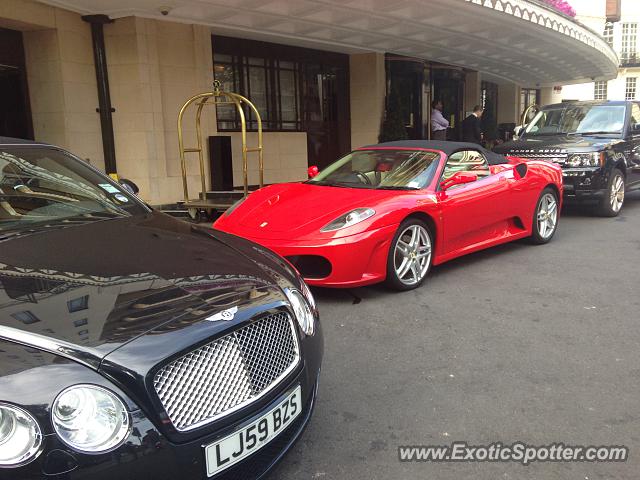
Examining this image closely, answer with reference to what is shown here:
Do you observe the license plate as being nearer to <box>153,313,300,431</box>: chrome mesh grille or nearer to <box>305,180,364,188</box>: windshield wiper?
<box>153,313,300,431</box>: chrome mesh grille

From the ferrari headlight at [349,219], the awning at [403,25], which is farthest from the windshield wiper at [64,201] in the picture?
the awning at [403,25]

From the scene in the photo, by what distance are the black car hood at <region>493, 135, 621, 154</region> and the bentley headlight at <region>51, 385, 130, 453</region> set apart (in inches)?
317

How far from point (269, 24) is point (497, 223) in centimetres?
673

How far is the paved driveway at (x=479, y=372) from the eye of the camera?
2.48 m

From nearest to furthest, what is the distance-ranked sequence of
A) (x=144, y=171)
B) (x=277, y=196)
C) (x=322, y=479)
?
(x=322, y=479) → (x=277, y=196) → (x=144, y=171)

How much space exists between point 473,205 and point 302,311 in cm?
343

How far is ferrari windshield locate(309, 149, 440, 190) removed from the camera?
5.15 m

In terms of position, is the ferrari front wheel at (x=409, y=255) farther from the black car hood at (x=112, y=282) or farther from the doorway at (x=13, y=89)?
the doorway at (x=13, y=89)

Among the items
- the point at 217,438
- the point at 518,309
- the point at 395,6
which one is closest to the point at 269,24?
the point at 395,6

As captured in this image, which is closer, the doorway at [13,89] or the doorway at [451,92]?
the doorway at [13,89]

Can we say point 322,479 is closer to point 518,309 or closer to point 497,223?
point 518,309

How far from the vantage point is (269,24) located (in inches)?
410

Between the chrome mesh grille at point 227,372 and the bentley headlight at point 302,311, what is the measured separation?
0.12 meters

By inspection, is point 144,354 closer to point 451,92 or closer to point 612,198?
point 612,198
